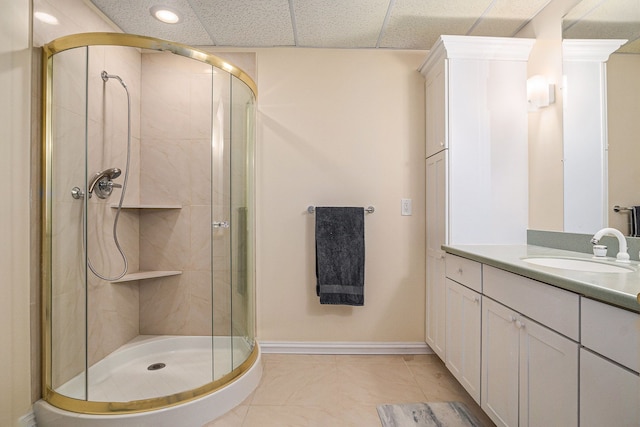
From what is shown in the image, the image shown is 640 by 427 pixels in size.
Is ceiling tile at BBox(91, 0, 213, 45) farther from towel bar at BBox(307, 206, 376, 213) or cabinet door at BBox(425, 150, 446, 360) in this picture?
cabinet door at BBox(425, 150, 446, 360)

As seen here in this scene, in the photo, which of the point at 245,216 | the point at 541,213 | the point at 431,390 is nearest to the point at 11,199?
the point at 245,216

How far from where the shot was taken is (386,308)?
2.31m

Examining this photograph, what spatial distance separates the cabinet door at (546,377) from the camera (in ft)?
3.08

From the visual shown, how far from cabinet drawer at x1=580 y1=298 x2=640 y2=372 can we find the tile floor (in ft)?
3.14

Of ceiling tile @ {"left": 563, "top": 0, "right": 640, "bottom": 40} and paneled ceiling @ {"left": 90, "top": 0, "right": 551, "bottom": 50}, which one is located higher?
paneled ceiling @ {"left": 90, "top": 0, "right": 551, "bottom": 50}

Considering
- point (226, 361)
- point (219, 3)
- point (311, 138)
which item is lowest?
point (226, 361)

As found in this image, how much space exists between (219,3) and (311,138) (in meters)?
0.97

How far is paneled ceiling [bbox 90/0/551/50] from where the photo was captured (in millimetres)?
1825

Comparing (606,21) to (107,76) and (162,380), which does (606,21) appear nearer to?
(107,76)

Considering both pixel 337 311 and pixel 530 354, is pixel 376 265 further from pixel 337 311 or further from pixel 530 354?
pixel 530 354

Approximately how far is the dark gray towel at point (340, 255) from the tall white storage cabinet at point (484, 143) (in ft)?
1.82

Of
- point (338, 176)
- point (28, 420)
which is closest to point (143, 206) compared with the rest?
point (28, 420)

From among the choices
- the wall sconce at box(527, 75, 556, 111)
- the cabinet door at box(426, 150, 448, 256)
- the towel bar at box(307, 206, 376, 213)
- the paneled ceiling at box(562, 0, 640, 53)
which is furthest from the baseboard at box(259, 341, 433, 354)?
the paneled ceiling at box(562, 0, 640, 53)

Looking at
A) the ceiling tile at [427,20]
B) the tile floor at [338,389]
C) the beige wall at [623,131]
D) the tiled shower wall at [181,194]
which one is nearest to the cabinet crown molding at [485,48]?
the ceiling tile at [427,20]
